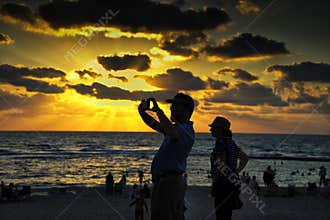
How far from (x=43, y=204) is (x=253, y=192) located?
1135 centimetres

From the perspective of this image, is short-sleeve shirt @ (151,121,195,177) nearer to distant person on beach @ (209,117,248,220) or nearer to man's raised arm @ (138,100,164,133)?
man's raised arm @ (138,100,164,133)

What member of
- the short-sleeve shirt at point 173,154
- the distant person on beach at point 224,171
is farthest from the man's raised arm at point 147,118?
the distant person on beach at point 224,171

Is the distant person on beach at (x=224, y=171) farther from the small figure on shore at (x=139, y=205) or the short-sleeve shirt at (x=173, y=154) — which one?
the small figure on shore at (x=139, y=205)

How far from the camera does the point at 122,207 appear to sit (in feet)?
56.5

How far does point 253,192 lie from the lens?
866 inches

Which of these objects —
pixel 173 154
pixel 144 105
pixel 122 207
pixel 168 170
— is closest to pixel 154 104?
pixel 144 105

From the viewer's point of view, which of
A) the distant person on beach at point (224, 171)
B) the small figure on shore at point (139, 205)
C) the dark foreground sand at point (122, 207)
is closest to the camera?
the distant person on beach at point (224, 171)

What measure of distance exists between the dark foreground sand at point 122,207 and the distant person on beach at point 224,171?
879 cm

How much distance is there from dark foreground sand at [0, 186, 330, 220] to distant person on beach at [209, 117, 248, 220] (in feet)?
28.8

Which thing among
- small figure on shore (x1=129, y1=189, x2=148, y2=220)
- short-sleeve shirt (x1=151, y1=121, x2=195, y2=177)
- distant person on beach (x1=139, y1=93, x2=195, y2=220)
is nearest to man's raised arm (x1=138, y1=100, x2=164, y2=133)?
distant person on beach (x1=139, y1=93, x2=195, y2=220)

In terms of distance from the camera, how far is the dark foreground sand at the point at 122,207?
582 inches

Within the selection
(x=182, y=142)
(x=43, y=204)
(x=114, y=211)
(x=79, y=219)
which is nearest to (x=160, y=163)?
(x=182, y=142)

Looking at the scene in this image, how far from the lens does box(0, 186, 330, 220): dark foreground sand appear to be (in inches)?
582

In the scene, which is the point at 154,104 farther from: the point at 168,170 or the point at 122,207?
the point at 122,207
